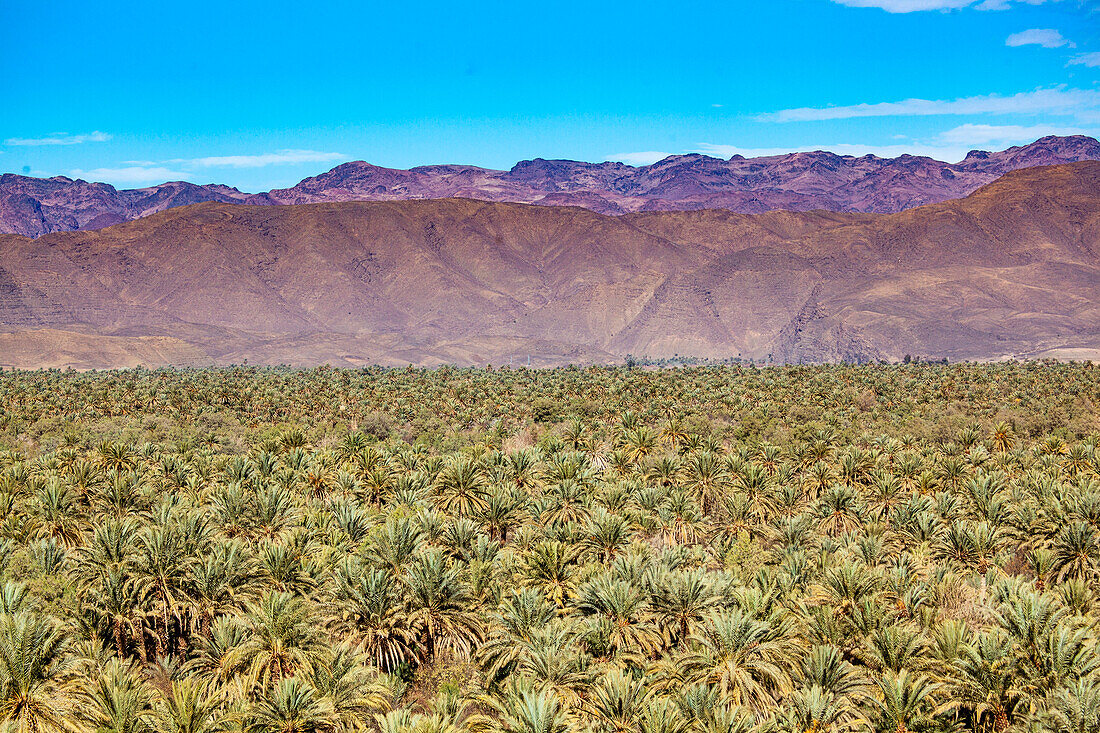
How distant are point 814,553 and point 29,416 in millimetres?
76193

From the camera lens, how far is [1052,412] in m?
76.1

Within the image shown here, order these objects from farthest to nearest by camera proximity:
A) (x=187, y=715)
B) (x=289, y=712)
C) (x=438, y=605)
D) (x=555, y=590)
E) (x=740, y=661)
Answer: (x=555, y=590) → (x=438, y=605) → (x=740, y=661) → (x=289, y=712) → (x=187, y=715)

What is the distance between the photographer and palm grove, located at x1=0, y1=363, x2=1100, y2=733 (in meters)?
22.6

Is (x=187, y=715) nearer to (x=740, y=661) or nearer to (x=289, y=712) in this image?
(x=289, y=712)

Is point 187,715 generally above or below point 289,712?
above

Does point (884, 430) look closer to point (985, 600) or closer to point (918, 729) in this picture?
point (985, 600)

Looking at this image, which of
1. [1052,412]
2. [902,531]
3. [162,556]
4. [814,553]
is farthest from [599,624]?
[1052,412]

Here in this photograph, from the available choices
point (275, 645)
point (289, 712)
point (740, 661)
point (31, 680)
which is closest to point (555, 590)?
point (740, 661)

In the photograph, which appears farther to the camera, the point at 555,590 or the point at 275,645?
the point at 555,590

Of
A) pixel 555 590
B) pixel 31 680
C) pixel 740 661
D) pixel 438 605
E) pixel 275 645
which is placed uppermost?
pixel 31 680

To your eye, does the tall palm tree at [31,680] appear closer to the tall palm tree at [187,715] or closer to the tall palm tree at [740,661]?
the tall palm tree at [187,715]

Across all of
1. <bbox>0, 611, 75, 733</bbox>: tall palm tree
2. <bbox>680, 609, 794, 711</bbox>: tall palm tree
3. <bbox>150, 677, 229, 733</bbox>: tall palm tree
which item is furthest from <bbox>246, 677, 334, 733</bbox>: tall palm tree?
<bbox>680, 609, 794, 711</bbox>: tall palm tree

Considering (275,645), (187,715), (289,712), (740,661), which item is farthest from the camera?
(275,645)

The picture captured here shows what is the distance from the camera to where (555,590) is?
32125 millimetres
